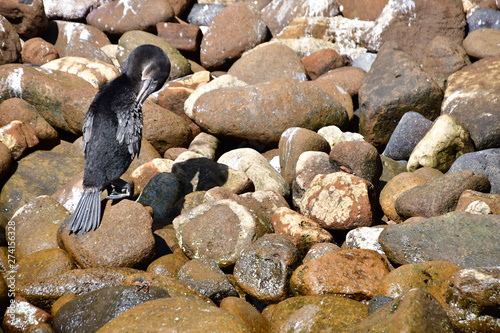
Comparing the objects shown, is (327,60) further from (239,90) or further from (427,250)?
(427,250)

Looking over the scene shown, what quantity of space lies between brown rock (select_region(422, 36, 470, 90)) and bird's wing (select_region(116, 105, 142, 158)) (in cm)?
471

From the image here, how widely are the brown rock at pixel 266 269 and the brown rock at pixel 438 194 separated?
4.86ft

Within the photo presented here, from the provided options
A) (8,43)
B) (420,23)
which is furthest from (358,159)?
(8,43)

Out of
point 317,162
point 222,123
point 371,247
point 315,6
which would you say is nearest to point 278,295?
point 371,247

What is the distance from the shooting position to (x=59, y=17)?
1141cm

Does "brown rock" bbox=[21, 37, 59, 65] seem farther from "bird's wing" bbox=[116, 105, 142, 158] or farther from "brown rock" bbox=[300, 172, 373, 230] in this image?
"brown rock" bbox=[300, 172, 373, 230]

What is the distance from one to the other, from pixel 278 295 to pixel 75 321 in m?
1.71

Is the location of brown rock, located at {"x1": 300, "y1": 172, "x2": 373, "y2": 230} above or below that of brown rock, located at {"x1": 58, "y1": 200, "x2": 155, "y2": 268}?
above

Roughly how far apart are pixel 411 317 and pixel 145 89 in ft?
13.0

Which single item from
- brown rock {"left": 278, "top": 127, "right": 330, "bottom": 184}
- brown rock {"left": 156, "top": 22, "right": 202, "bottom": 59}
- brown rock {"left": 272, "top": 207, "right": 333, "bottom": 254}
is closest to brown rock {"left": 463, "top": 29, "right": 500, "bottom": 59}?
brown rock {"left": 278, "top": 127, "right": 330, "bottom": 184}

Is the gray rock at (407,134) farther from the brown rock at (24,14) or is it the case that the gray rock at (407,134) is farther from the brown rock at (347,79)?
the brown rock at (24,14)

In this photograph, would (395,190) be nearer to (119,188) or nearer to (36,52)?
(119,188)

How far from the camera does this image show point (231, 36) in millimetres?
10461

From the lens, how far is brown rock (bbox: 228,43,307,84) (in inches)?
363
